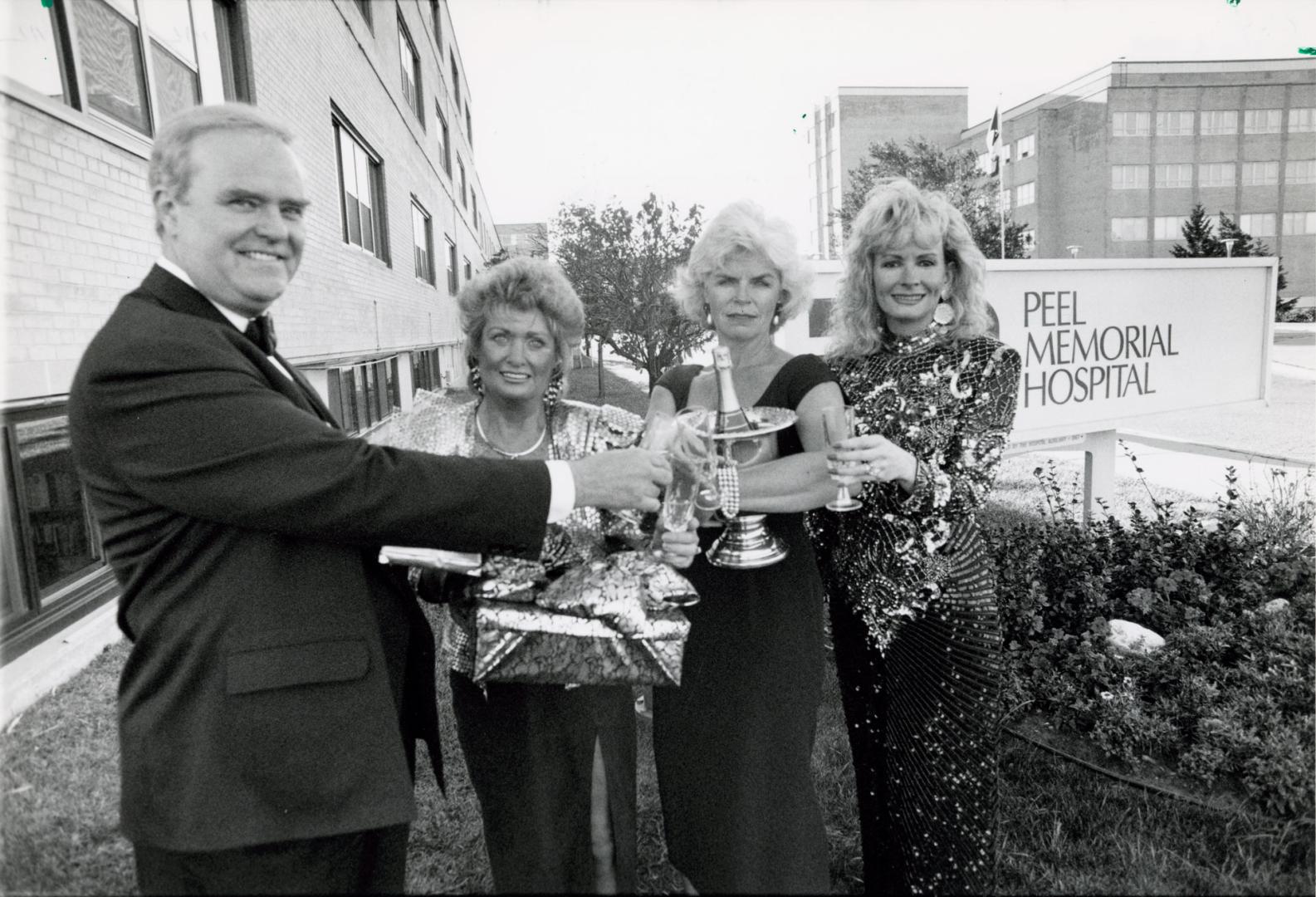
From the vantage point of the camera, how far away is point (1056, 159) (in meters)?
43.8

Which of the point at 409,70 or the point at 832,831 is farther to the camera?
the point at 409,70

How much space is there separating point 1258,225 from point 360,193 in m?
38.6

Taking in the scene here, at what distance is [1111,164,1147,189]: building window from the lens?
39.9 meters

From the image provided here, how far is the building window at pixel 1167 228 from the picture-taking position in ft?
133

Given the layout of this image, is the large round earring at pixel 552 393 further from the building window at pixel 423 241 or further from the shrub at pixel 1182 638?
the building window at pixel 423 241

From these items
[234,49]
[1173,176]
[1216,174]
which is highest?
[1173,176]

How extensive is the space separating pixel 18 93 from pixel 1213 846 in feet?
17.4

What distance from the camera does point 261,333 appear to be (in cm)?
160

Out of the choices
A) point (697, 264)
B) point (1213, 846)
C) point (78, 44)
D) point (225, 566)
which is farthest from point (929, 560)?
point (78, 44)

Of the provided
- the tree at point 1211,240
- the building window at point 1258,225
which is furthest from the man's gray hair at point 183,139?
the building window at point 1258,225

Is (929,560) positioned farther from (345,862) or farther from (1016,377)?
(345,862)

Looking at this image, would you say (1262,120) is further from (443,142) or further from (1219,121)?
(1219,121)

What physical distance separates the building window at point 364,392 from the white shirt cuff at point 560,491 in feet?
A: 21.6

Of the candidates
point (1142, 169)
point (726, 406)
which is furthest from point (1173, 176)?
point (726, 406)
